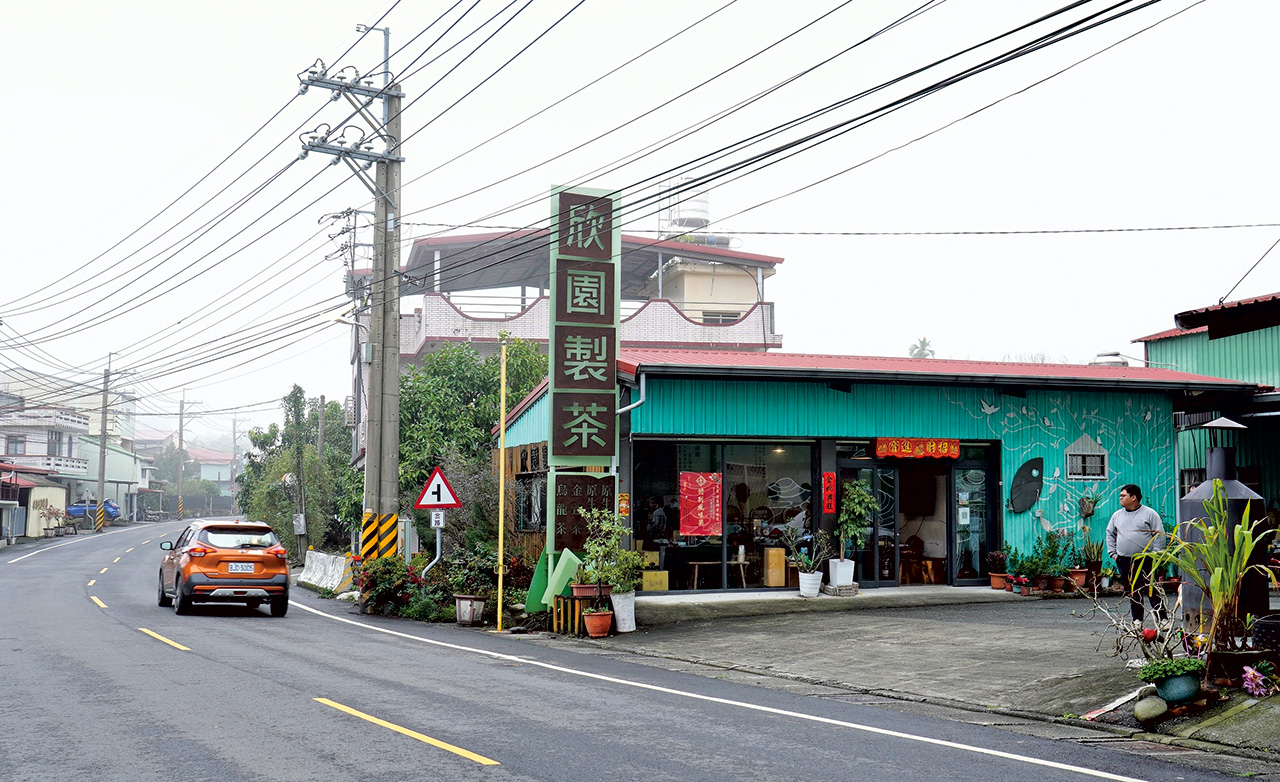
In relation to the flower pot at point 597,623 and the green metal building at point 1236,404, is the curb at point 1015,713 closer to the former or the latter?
the flower pot at point 597,623

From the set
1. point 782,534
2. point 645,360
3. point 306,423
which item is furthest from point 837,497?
point 306,423

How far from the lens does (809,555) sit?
760 inches

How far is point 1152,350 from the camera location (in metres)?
27.8

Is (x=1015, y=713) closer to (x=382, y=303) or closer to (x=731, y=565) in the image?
(x=731, y=565)

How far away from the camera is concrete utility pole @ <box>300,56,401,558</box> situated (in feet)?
69.5

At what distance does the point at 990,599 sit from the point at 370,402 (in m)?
12.4

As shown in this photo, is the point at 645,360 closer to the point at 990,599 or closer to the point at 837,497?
the point at 837,497

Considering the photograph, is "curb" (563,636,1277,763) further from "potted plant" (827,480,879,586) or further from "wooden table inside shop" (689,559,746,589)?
"potted plant" (827,480,879,586)

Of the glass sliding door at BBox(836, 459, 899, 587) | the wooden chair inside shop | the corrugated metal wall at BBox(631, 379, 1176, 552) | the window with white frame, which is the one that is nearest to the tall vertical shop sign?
the corrugated metal wall at BBox(631, 379, 1176, 552)

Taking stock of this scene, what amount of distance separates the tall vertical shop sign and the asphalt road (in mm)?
3591

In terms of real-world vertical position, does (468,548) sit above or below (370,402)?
below

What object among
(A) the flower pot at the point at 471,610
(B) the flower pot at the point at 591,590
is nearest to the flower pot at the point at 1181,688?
(B) the flower pot at the point at 591,590

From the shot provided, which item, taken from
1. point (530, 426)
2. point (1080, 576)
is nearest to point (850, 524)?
point (1080, 576)

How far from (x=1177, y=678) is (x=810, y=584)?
10.1 m
